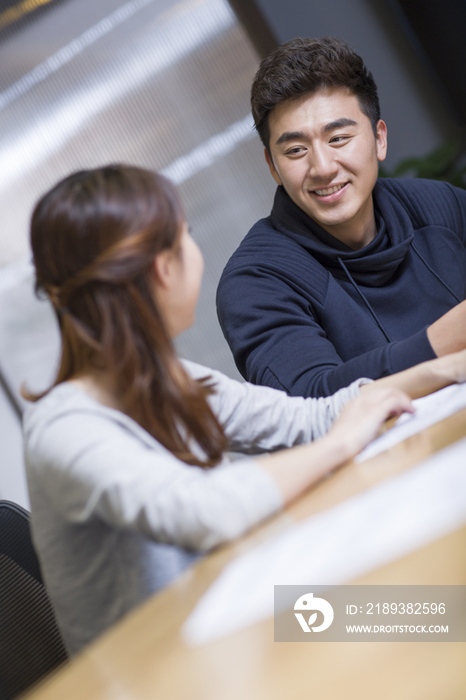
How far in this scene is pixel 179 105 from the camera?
3391mm

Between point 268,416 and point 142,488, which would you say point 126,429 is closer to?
point 142,488

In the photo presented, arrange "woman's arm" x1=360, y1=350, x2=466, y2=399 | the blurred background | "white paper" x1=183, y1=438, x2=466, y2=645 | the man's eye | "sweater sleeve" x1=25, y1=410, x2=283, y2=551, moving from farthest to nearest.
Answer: the blurred background → the man's eye → "woman's arm" x1=360, y1=350, x2=466, y2=399 → "sweater sleeve" x1=25, y1=410, x2=283, y2=551 → "white paper" x1=183, y1=438, x2=466, y2=645

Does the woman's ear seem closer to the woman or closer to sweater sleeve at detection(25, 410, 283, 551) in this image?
the woman

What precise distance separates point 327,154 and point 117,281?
2.81 ft

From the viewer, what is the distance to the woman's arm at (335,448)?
2.43 ft

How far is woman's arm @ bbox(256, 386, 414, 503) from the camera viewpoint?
2.43ft

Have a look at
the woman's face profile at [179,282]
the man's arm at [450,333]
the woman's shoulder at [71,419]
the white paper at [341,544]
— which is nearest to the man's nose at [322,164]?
the man's arm at [450,333]

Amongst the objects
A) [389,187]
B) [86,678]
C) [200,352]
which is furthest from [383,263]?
[200,352]

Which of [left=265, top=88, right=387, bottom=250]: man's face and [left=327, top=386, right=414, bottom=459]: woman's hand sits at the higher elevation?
[left=265, top=88, right=387, bottom=250]: man's face

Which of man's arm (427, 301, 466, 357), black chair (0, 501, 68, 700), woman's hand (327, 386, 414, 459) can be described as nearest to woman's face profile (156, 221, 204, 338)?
woman's hand (327, 386, 414, 459)

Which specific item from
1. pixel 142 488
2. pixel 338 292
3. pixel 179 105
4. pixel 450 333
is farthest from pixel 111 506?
pixel 179 105

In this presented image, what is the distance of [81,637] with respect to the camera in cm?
82

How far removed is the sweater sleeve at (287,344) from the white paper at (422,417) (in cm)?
21

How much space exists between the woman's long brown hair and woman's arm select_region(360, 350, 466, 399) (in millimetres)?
379
